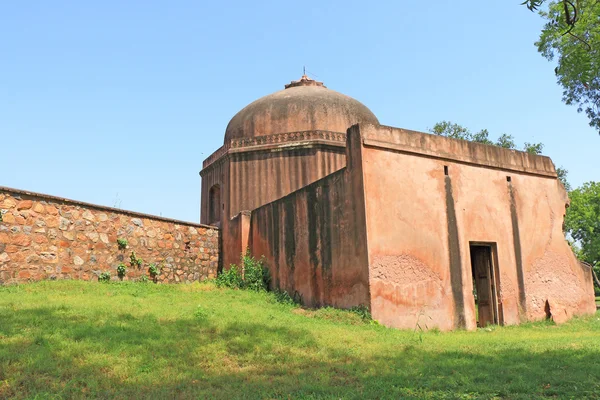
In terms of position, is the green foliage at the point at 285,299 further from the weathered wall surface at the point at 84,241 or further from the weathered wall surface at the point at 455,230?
the weathered wall surface at the point at 84,241

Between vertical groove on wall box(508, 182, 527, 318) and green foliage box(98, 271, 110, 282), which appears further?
green foliage box(98, 271, 110, 282)

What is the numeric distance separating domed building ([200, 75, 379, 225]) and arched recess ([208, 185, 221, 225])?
0.15 feet

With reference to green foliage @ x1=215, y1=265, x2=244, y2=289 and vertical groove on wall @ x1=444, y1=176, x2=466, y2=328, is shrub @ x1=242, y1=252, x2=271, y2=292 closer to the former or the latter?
green foliage @ x1=215, y1=265, x2=244, y2=289

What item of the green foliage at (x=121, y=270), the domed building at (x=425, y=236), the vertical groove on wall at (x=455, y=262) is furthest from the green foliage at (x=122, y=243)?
the vertical groove on wall at (x=455, y=262)

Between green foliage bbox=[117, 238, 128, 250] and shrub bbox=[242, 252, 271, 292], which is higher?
green foliage bbox=[117, 238, 128, 250]

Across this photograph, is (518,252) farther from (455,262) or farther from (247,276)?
(247,276)

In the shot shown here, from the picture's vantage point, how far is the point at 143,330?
20.5ft

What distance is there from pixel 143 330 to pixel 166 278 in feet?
20.4

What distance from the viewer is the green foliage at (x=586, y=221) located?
90.9ft

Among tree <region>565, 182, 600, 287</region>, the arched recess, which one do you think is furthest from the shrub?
tree <region>565, 182, 600, 287</region>

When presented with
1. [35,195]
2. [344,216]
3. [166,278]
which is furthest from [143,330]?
[166,278]

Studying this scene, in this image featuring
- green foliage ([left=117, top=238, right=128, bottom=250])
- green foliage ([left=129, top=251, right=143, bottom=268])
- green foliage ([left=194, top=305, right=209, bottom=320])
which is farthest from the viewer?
green foliage ([left=129, top=251, right=143, bottom=268])

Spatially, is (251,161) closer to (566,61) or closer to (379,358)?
(379,358)

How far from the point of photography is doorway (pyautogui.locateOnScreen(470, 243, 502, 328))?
10031 mm
